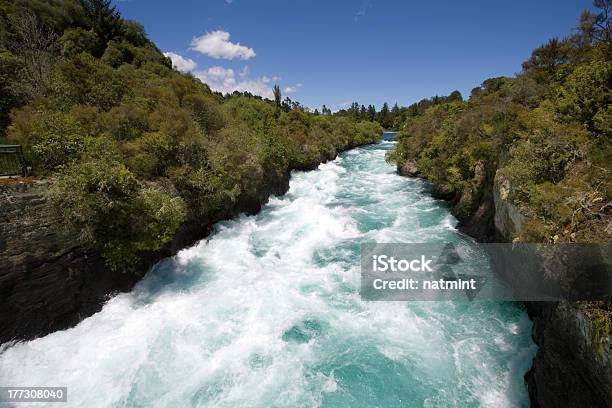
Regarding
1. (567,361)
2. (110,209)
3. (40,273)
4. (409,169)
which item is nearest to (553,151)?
(567,361)

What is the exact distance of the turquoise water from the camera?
8.41 metres

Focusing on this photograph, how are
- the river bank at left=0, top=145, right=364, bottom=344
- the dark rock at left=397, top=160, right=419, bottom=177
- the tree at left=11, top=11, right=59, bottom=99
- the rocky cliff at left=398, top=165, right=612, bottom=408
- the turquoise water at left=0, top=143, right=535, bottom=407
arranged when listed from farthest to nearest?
the dark rock at left=397, top=160, right=419, bottom=177
the tree at left=11, top=11, right=59, bottom=99
the river bank at left=0, top=145, right=364, bottom=344
the turquoise water at left=0, top=143, right=535, bottom=407
the rocky cliff at left=398, top=165, right=612, bottom=408

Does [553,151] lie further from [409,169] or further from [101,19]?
[101,19]

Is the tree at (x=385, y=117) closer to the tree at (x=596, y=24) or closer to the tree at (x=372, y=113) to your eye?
the tree at (x=372, y=113)

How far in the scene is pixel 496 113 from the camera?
19.7m

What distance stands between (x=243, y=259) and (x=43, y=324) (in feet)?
27.4

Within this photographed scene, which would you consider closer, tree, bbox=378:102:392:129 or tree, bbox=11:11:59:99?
tree, bbox=11:11:59:99

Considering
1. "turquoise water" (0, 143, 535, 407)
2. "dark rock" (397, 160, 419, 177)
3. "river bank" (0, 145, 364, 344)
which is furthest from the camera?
"dark rock" (397, 160, 419, 177)

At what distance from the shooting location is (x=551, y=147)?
10953 mm

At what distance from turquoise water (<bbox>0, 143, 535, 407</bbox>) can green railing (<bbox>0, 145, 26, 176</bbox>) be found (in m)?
6.58

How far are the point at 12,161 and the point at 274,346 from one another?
12.9 m

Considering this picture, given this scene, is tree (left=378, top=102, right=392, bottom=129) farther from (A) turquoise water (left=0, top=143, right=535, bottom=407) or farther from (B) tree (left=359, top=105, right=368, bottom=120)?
(A) turquoise water (left=0, top=143, right=535, bottom=407)

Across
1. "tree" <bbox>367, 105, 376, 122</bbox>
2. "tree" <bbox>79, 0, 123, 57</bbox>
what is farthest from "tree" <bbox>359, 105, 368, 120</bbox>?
"tree" <bbox>79, 0, 123, 57</bbox>

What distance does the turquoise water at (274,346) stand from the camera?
27.6 ft
